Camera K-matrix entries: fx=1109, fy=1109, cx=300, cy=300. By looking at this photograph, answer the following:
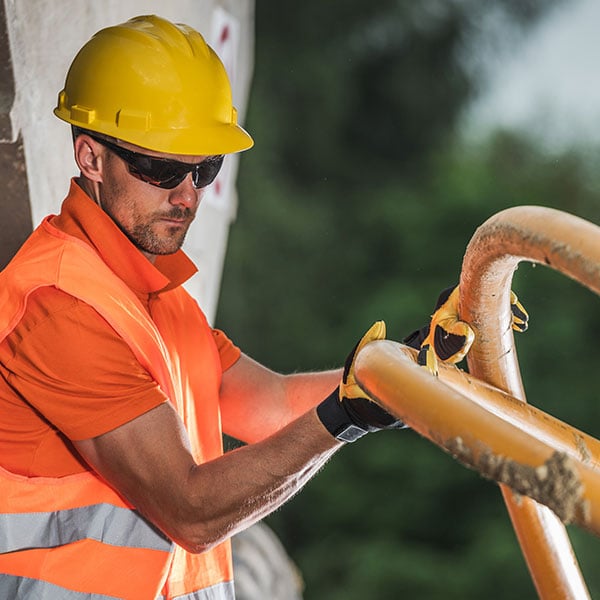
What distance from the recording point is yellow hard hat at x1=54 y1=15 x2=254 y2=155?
2086mm

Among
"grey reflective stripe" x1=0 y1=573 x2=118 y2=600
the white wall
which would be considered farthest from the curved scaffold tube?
the white wall

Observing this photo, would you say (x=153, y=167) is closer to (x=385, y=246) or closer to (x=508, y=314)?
(x=508, y=314)

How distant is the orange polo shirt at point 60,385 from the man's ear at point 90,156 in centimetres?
33

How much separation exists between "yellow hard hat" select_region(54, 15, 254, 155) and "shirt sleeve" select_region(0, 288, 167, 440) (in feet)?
1.23

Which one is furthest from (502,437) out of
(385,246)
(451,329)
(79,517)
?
(385,246)

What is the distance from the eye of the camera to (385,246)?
353 inches

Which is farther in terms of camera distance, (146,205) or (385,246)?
(385,246)

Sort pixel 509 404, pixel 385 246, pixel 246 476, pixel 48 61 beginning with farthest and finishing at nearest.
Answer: pixel 385 246 → pixel 48 61 → pixel 246 476 → pixel 509 404

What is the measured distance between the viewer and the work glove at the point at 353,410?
1761 mm

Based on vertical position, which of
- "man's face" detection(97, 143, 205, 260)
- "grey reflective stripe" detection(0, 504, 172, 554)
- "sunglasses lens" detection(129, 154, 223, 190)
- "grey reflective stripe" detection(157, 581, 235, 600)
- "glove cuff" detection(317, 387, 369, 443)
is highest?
"sunglasses lens" detection(129, 154, 223, 190)

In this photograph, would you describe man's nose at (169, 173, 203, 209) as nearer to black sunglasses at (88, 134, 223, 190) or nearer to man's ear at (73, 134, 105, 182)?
black sunglasses at (88, 134, 223, 190)

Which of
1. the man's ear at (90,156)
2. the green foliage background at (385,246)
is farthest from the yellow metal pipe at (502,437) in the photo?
the green foliage background at (385,246)

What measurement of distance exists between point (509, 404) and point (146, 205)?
0.81m

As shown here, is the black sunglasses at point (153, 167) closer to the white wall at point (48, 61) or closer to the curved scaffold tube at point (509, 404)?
the white wall at point (48, 61)
